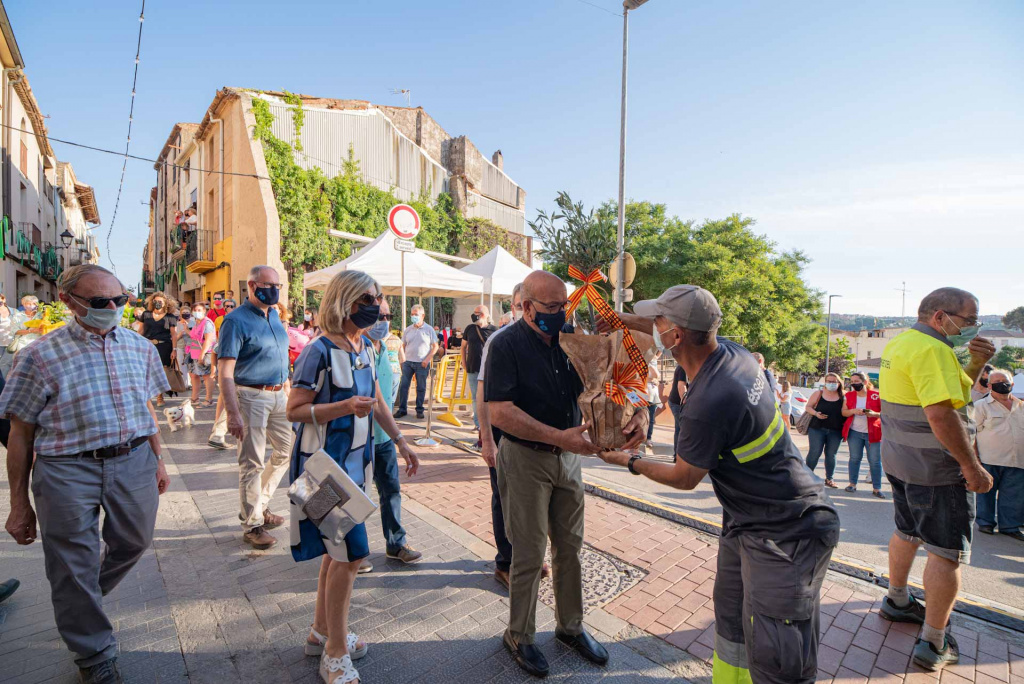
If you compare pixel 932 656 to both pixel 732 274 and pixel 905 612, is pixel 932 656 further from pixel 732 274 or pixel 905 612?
pixel 732 274

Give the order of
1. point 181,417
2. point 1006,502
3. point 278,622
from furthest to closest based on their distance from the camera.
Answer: point 181,417 < point 1006,502 < point 278,622

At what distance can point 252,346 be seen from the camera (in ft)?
13.1

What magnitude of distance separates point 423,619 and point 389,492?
97 centimetres

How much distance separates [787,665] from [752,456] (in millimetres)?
711

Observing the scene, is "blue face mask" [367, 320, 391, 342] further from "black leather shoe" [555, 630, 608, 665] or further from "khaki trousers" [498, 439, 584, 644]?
"black leather shoe" [555, 630, 608, 665]

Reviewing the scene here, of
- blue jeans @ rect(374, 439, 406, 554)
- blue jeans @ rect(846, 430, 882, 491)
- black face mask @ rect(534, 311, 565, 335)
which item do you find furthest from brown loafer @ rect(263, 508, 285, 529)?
blue jeans @ rect(846, 430, 882, 491)

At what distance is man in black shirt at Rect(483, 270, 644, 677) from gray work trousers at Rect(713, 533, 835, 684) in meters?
0.91

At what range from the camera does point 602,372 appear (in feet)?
7.27

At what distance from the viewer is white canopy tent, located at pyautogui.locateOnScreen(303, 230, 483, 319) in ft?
31.9

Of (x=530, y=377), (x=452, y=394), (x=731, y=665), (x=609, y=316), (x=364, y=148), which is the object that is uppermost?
(x=364, y=148)

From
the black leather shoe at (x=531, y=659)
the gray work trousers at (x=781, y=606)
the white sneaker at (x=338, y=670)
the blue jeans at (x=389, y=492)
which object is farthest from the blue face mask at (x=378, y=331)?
the gray work trousers at (x=781, y=606)

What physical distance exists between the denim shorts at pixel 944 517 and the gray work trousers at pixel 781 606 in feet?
4.70

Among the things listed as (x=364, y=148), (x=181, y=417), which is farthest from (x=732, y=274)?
(x=181, y=417)

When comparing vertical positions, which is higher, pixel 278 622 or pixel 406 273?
pixel 406 273
